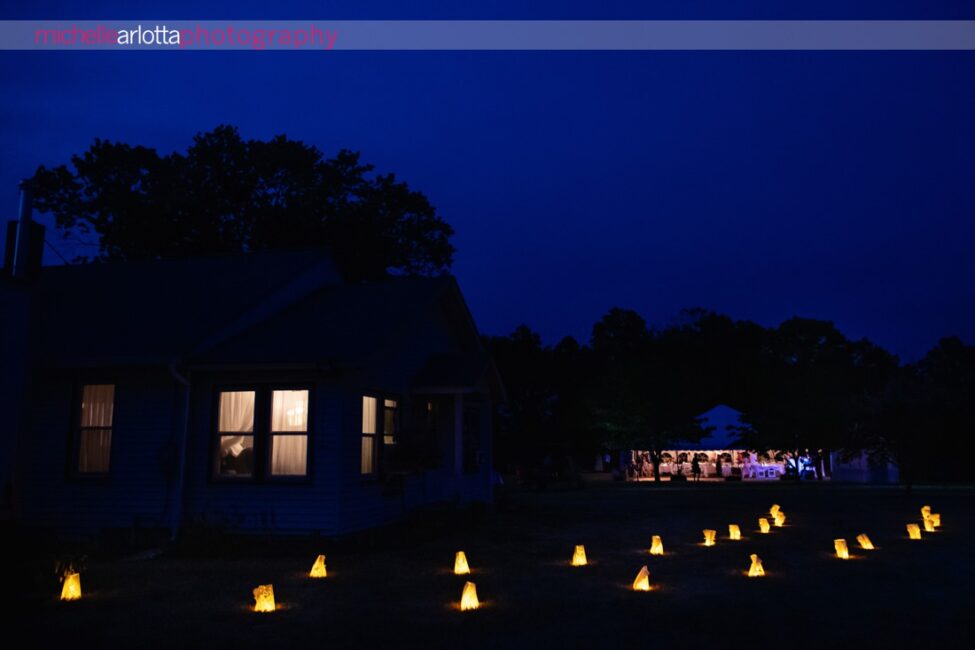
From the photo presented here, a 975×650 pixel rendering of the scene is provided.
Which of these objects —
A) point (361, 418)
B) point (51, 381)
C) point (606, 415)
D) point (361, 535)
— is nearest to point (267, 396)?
point (361, 418)

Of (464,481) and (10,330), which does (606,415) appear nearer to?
(464,481)

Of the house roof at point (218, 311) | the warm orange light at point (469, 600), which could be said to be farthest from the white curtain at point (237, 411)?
the warm orange light at point (469, 600)

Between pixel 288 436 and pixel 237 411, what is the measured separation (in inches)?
40.3

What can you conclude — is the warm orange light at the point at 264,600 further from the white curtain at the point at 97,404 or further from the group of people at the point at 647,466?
the group of people at the point at 647,466

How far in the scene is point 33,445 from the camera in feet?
48.0

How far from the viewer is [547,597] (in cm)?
897

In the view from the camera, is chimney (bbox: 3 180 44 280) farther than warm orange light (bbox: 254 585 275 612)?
Yes

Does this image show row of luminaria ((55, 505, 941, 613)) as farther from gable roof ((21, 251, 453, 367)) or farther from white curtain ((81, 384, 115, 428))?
white curtain ((81, 384, 115, 428))

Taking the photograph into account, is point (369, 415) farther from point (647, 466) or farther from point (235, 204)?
point (647, 466)

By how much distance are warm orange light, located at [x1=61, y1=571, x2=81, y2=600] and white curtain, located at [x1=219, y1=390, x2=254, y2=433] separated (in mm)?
5124

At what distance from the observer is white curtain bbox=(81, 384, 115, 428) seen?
14.6 metres

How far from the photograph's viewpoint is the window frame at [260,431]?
45.1 feet

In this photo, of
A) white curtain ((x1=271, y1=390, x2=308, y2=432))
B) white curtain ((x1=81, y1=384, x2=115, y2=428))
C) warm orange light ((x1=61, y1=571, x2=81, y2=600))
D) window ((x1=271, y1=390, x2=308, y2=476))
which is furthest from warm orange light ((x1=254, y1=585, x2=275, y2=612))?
white curtain ((x1=81, y1=384, x2=115, y2=428))

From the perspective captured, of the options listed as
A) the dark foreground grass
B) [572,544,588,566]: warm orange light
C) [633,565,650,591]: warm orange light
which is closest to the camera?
the dark foreground grass
